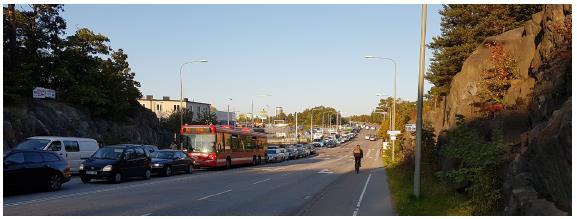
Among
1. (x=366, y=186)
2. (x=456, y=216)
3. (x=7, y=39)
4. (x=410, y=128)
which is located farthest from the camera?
(x=7, y=39)

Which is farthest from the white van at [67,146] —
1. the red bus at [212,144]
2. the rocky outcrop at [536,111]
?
the rocky outcrop at [536,111]

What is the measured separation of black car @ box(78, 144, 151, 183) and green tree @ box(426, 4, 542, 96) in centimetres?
2135

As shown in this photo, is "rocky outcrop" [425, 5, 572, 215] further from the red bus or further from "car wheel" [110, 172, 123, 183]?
the red bus

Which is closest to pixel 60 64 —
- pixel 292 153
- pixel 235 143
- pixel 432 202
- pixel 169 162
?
pixel 235 143

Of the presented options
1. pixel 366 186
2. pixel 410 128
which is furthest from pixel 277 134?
pixel 366 186

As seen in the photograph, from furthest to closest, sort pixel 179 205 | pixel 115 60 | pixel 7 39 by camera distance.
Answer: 1. pixel 115 60
2. pixel 7 39
3. pixel 179 205

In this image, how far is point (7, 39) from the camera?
42.4 meters

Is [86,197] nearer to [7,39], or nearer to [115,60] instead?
[7,39]

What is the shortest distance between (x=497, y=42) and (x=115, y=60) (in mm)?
39423

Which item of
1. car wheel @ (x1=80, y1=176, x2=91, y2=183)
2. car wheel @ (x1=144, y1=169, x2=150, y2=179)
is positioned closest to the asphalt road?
car wheel @ (x1=80, y1=176, x2=91, y2=183)

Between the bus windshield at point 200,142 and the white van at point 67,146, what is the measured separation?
834 centimetres

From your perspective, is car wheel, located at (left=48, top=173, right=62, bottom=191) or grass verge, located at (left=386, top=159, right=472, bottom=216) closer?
grass verge, located at (left=386, top=159, right=472, bottom=216)

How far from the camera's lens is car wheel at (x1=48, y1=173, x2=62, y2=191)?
19.0 meters

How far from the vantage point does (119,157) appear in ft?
79.4
